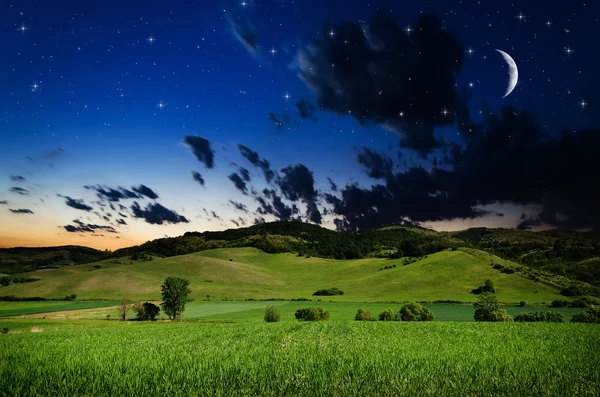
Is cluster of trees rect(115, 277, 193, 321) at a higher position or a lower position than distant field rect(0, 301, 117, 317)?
higher

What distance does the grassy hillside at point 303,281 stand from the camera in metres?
134

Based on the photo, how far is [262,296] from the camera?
139m

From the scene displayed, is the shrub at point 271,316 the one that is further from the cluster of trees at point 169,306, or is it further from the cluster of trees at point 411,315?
the cluster of trees at point 169,306

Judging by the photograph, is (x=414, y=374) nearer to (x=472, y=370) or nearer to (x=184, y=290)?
(x=472, y=370)

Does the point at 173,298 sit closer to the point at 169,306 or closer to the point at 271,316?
the point at 169,306

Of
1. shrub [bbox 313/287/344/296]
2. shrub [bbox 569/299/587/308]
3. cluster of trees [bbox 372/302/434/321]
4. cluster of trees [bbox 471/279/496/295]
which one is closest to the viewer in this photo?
cluster of trees [bbox 372/302/434/321]

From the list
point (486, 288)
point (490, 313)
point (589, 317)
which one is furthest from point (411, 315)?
point (486, 288)

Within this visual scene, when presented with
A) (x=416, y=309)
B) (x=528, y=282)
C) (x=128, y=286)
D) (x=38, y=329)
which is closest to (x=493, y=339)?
(x=416, y=309)

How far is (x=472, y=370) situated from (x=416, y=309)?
53840 millimetres

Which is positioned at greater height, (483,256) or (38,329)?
(483,256)

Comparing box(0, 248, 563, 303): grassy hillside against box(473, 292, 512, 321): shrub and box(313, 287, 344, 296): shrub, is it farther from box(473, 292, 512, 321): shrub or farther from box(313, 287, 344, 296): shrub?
box(473, 292, 512, 321): shrub

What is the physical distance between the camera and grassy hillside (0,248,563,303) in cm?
13362

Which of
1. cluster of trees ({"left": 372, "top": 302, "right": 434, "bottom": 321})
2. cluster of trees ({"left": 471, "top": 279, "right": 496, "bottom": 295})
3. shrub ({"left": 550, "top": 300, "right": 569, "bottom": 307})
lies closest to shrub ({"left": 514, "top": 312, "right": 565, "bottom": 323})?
cluster of trees ({"left": 372, "top": 302, "right": 434, "bottom": 321})

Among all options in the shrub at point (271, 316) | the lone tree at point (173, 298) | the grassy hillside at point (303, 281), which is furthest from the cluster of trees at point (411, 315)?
the grassy hillside at point (303, 281)
